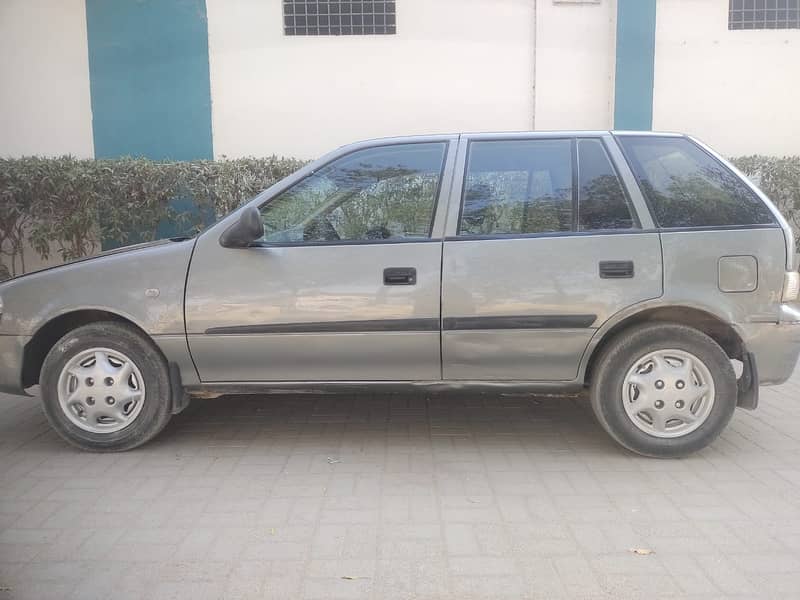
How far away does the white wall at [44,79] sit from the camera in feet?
27.3

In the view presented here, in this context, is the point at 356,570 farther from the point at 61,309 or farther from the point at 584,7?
the point at 584,7

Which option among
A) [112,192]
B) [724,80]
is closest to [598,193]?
[112,192]

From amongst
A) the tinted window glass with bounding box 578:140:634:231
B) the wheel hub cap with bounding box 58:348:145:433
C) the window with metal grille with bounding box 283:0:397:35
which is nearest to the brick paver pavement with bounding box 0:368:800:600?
the wheel hub cap with bounding box 58:348:145:433

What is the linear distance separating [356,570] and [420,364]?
132 cm

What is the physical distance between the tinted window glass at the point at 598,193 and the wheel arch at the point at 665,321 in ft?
1.72

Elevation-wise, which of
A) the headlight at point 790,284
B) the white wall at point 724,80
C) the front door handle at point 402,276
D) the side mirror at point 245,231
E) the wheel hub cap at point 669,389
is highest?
the white wall at point 724,80

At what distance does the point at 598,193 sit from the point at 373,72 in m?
5.45

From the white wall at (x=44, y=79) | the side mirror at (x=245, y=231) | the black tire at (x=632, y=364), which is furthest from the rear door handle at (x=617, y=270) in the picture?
the white wall at (x=44, y=79)

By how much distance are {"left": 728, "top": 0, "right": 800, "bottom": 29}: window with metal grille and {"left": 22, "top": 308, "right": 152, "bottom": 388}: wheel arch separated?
27.7 ft

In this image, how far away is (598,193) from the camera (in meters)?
3.70

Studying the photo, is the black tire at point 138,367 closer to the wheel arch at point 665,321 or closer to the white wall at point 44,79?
the wheel arch at point 665,321

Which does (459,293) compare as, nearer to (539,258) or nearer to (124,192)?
(539,258)

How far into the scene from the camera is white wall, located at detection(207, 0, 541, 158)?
8305 millimetres

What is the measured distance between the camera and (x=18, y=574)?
262cm
